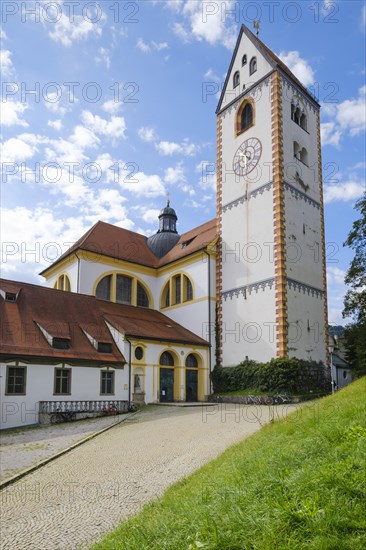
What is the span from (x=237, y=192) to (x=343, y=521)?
86.9 feet

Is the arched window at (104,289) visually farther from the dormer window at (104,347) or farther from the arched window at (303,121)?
the arched window at (303,121)

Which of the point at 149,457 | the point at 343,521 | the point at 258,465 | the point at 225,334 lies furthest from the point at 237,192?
the point at 343,521

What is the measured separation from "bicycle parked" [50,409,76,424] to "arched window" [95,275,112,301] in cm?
1196

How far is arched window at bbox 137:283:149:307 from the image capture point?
3338 cm

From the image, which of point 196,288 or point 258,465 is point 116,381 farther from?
point 258,465

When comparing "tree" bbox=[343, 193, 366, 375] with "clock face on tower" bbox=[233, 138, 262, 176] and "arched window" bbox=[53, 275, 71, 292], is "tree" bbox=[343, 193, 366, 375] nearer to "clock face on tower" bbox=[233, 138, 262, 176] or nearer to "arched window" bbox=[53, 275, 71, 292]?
"clock face on tower" bbox=[233, 138, 262, 176]

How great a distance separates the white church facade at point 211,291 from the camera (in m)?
22.0

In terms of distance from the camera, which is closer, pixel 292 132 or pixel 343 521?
pixel 343 521

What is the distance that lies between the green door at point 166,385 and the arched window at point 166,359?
0.35 m

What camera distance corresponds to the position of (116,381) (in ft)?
76.5

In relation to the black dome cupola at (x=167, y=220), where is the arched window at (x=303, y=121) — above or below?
above

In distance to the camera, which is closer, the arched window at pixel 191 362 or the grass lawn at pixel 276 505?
the grass lawn at pixel 276 505

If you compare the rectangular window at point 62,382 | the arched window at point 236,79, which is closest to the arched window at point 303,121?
the arched window at point 236,79

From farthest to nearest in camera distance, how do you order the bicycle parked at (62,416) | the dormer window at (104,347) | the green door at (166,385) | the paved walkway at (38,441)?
the green door at (166,385)
the dormer window at (104,347)
the bicycle parked at (62,416)
the paved walkway at (38,441)
